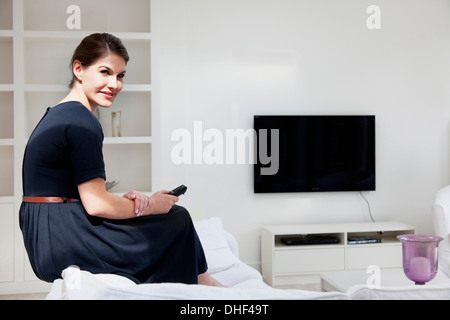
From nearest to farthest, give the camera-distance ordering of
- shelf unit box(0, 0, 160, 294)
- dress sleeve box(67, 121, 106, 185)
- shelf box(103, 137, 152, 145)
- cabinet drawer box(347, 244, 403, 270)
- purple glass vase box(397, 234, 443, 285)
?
dress sleeve box(67, 121, 106, 185) → purple glass vase box(397, 234, 443, 285) → shelf unit box(0, 0, 160, 294) → shelf box(103, 137, 152, 145) → cabinet drawer box(347, 244, 403, 270)

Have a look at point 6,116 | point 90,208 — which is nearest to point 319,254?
point 6,116

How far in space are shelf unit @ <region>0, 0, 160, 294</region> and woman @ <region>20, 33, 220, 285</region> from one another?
7.07 ft

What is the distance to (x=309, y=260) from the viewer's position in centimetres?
358

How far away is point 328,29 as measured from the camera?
3967 millimetres

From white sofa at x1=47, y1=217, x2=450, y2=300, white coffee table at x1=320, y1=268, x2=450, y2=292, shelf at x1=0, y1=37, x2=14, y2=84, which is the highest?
shelf at x1=0, y1=37, x2=14, y2=84

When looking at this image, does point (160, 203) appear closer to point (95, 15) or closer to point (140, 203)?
point (140, 203)

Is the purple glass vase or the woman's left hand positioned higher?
the woman's left hand

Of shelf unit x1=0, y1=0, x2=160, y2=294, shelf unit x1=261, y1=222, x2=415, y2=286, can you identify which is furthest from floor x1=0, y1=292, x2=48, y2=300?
shelf unit x1=261, y1=222, x2=415, y2=286

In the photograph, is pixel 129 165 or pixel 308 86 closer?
pixel 129 165

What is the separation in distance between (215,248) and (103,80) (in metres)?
1.19

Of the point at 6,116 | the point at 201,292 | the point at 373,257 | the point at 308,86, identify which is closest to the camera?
the point at 201,292

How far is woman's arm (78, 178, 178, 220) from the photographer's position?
1.15 metres

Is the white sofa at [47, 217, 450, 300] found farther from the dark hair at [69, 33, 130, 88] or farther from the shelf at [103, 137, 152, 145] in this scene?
the shelf at [103, 137, 152, 145]

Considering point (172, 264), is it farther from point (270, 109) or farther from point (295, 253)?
point (270, 109)
